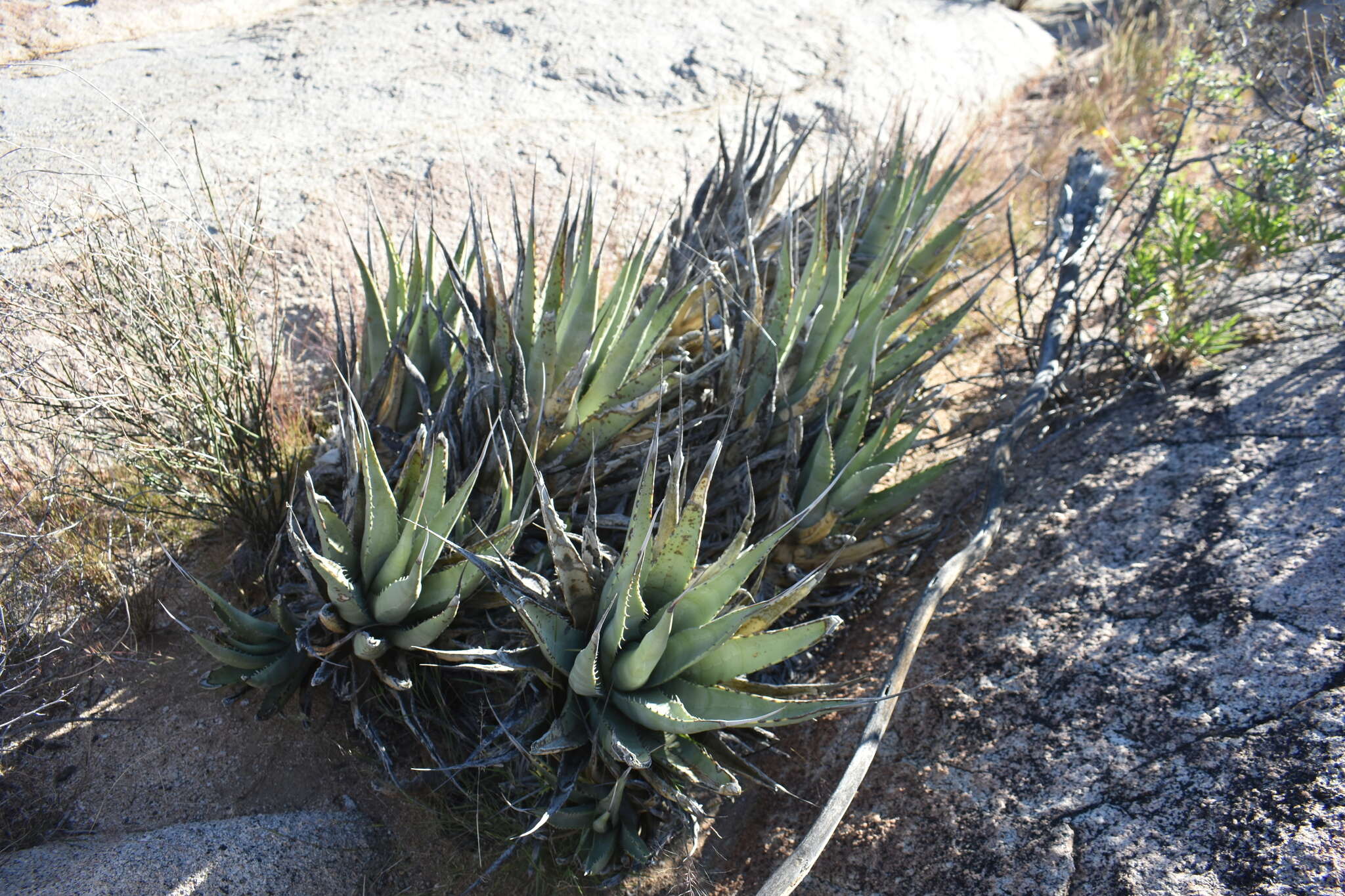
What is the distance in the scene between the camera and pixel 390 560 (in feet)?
8.15

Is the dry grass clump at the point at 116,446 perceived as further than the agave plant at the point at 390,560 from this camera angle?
Yes

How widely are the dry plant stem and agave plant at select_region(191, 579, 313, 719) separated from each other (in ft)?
4.86

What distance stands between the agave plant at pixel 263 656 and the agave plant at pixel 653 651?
77 cm

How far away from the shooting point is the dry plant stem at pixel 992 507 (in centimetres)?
224

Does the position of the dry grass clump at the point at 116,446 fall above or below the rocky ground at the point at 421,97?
below

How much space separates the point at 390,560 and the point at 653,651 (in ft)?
2.72

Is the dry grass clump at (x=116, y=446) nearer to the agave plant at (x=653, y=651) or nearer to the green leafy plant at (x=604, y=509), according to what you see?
the green leafy plant at (x=604, y=509)

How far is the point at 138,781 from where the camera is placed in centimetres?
270

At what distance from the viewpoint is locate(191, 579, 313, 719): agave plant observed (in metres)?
2.59

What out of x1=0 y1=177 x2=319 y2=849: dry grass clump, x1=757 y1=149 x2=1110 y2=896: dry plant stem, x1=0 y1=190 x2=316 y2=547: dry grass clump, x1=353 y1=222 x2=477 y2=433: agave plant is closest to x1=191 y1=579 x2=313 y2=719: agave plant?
x1=0 y1=177 x2=319 y2=849: dry grass clump

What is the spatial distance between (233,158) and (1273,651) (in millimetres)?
4865

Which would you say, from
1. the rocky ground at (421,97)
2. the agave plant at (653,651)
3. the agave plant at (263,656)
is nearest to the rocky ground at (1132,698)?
the agave plant at (653,651)

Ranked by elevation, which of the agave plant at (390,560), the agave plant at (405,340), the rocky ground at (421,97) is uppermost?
the rocky ground at (421,97)

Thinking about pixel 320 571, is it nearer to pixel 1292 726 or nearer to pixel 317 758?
pixel 317 758
